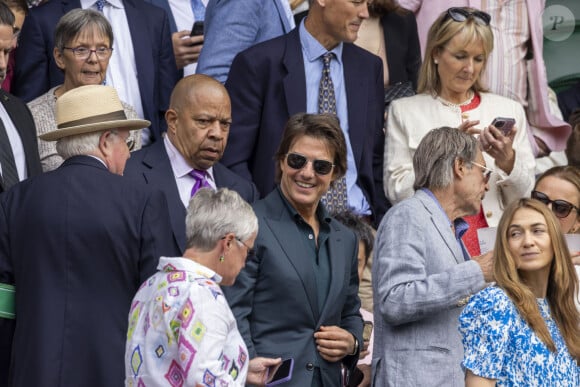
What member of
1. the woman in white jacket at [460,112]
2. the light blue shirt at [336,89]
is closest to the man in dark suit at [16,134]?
the light blue shirt at [336,89]

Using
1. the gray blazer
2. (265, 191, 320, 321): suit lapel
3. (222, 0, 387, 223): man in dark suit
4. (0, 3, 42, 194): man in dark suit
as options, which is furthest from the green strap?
(222, 0, 387, 223): man in dark suit

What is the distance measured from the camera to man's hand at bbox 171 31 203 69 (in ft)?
28.9

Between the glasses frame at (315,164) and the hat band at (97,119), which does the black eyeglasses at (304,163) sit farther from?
the hat band at (97,119)

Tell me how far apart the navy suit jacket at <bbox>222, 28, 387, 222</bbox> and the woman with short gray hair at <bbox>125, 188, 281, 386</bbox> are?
7.48ft

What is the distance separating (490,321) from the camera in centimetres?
553

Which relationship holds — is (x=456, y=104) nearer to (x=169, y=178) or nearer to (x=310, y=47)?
(x=310, y=47)

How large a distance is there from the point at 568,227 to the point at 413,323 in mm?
1716

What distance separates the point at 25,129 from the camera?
23.7 feet

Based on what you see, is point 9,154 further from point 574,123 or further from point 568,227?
point 574,123

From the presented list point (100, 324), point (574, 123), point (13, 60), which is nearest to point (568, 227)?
point (574, 123)

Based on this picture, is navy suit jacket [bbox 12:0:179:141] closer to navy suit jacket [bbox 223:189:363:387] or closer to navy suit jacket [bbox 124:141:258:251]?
navy suit jacket [bbox 124:141:258:251]

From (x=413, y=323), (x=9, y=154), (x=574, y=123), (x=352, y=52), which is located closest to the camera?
(x=413, y=323)

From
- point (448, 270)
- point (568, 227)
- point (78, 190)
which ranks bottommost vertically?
point (568, 227)

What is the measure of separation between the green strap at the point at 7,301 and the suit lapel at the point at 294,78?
2.32 m
